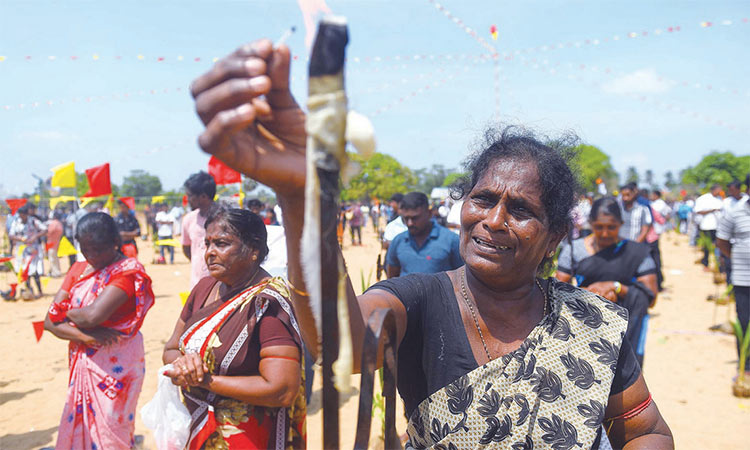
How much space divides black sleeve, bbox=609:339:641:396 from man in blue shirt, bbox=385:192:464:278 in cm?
258

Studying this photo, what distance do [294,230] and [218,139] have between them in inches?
9.6

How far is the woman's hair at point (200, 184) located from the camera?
176 inches

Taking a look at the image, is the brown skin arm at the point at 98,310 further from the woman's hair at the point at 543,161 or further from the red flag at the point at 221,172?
the red flag at the point at 221,172

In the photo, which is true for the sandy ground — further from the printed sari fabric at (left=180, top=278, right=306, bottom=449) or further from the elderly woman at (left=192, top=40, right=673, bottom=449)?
the elderly woman at (left=192, top=40, right=673, bottom=449)

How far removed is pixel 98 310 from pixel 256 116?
2.64 metres

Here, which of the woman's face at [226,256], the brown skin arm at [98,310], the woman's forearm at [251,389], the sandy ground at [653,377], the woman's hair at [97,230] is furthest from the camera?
the sandy ground at [653,377]

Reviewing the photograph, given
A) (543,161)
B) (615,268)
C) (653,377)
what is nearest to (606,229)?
(615,268)

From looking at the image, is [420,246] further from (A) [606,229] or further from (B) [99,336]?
(B) [99,336]

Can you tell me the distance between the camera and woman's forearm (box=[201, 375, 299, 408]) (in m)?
2.05

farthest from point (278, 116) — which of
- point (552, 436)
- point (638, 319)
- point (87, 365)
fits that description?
point (638, 319)

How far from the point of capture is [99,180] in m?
7.42

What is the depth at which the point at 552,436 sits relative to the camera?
1474 millimetres

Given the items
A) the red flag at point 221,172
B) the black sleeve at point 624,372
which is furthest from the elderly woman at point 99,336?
the red flag at point 221,172

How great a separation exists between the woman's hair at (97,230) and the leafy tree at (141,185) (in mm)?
51345
